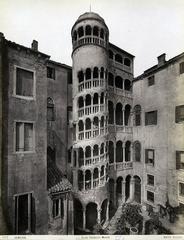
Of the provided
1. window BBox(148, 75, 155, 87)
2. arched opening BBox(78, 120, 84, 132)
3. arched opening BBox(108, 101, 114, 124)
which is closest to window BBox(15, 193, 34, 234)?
arched opening BBox(78, 120, 84, 132)

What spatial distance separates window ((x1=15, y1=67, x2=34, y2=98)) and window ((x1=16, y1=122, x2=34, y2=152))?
1029 millimetres

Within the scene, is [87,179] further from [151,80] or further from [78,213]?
[151,80]

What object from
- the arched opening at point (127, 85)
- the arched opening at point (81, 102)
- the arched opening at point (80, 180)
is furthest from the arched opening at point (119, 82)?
the arched opening at point (80, 180)

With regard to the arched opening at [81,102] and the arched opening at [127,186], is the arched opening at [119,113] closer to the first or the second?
the arched opening at [81,102]

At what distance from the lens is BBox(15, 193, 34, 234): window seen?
575 cm

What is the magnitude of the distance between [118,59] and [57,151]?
7.84m

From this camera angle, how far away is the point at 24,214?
5875 mm

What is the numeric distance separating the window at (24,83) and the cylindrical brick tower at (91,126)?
4.38 meters

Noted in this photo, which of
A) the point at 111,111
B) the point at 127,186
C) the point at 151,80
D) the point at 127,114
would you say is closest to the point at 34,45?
the point at 111,111

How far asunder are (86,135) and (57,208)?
14.3 ft

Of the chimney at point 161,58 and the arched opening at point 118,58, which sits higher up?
the arched opening at point 118,58

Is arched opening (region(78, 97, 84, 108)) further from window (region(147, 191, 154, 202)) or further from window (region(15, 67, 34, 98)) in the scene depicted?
window (region(147, 191, 154, 202))

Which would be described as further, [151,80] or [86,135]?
[151,80]

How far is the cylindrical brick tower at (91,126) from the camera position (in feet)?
33.2
